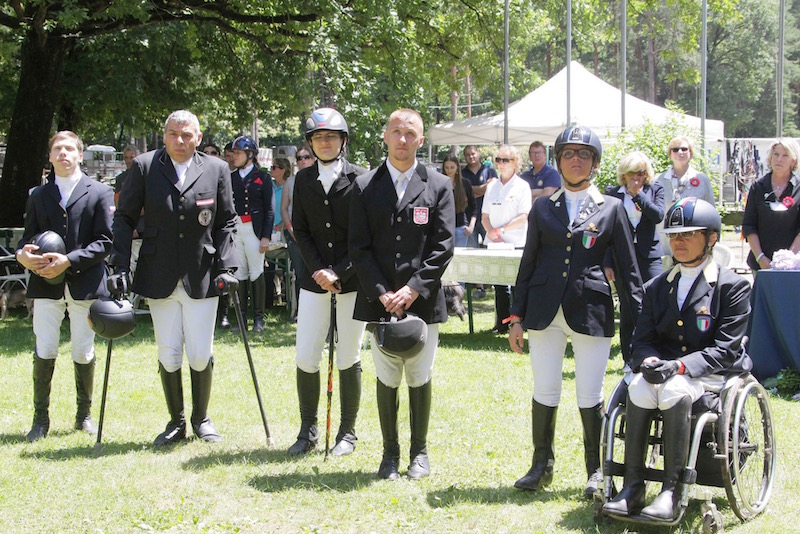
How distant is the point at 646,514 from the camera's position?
4.23 meters

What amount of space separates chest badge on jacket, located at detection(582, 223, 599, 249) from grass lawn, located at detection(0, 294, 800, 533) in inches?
53.7

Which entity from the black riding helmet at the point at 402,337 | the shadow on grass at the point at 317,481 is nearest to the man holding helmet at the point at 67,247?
the shadow on grass at the point at 317,481

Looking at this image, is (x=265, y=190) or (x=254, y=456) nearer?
(x=254, y=456)

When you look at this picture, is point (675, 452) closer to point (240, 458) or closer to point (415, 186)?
point (415, 186)

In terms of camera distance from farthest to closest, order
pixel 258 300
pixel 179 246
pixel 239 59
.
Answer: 1. pixel 239 59
2. pixel 258 300
3. pixel 179 246

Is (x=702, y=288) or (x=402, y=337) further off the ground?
(x=702, y=288)

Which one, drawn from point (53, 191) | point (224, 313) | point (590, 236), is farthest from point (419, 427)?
point (224, 313)

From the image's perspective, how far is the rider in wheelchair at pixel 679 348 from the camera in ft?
14.2

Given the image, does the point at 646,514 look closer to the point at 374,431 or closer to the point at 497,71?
the point at 374,431

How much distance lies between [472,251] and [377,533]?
5617 mm

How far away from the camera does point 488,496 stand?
5152 mm

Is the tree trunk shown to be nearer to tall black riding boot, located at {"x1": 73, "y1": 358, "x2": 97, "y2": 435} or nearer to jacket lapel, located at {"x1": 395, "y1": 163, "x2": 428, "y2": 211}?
tall black riding boot, located at {"x1": 73, "y1": 358, "x2": 97, "y2": 435}

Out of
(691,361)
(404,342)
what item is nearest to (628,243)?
(691,361)

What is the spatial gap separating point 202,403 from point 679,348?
3.25 m
